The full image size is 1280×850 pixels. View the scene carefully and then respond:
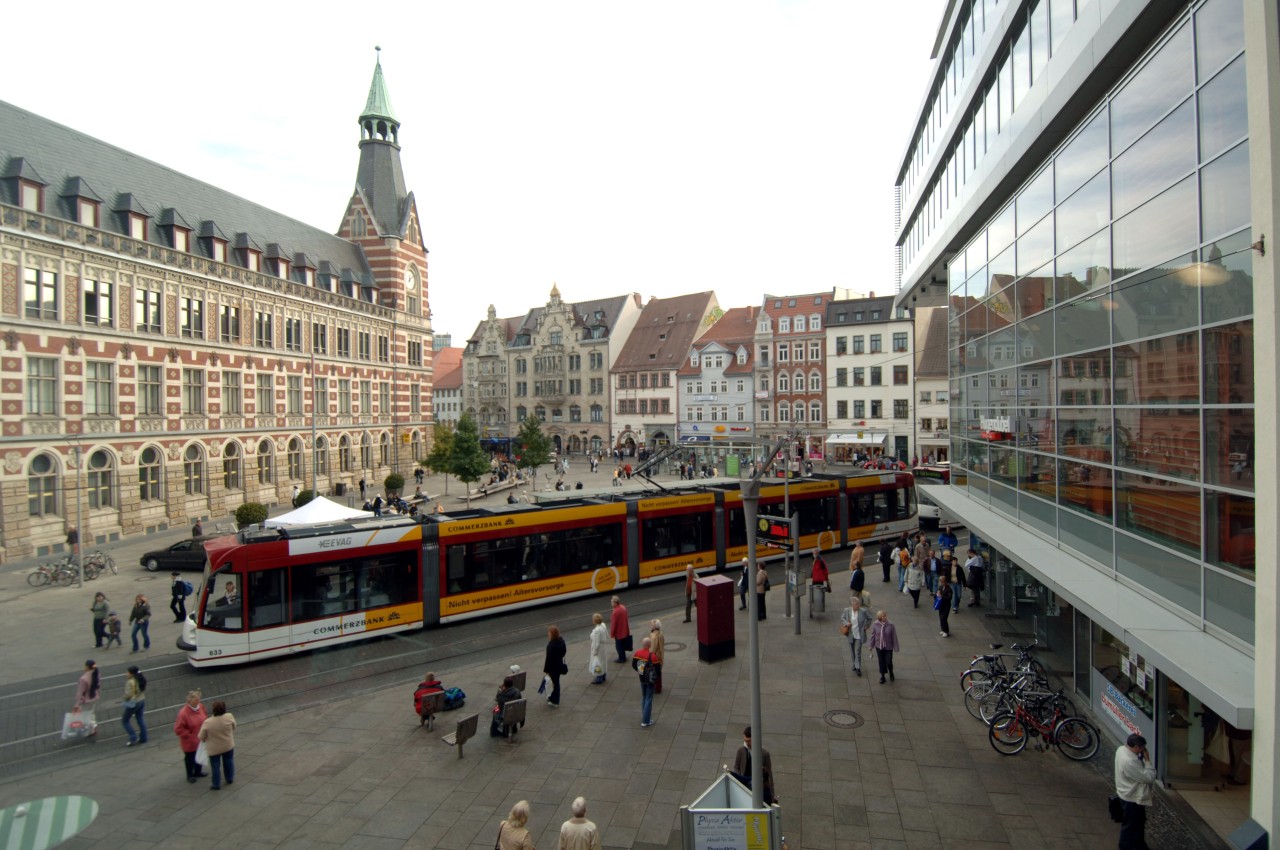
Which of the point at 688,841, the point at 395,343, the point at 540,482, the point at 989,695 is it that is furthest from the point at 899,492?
the point at 395,343

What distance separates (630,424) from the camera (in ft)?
249

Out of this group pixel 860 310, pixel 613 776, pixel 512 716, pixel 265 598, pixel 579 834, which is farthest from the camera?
pixel 860 310

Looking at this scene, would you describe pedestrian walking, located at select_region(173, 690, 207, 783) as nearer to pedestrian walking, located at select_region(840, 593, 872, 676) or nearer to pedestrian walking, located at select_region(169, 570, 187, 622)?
pedestrian walking, located at select_region(169, 570, 187, 622)

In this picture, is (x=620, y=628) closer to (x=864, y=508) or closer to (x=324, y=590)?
(x=324, y=590)

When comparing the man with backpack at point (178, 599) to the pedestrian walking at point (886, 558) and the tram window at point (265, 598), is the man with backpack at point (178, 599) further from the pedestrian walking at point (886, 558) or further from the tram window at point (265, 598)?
the pedestrian walking at point (886, 558)

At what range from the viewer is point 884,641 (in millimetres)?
13602

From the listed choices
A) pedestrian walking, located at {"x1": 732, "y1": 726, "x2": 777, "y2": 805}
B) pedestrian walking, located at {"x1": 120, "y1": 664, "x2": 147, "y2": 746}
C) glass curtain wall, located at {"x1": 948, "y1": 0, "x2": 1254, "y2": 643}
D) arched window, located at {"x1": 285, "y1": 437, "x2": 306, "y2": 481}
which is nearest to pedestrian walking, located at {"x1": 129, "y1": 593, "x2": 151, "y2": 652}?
pedestrian walking, located at {"x1": 120, "y1": 664, "x2": 147, "y2": 746}

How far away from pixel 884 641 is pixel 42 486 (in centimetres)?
3294

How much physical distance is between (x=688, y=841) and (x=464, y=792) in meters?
4.41

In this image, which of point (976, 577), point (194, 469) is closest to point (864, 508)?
point (976, 577)

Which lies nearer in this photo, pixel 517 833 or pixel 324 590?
pixel 517 833

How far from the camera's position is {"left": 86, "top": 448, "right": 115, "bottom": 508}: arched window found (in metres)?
31.9

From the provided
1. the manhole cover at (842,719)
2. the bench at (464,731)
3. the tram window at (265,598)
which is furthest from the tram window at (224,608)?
the manhole cover at (842,719)

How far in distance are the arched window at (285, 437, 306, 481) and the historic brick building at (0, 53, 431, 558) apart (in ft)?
0.24
